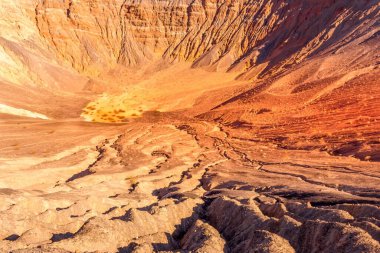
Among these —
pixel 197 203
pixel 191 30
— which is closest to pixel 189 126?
pixel 197 203

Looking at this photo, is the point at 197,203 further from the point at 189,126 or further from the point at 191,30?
the point at 191,30

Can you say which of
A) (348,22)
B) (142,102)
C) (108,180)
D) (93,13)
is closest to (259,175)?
(108,180)

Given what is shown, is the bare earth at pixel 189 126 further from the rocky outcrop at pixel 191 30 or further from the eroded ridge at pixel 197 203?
the rocky outcrop at pixel 191 30

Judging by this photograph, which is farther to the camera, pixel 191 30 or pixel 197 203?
pixel 191 30

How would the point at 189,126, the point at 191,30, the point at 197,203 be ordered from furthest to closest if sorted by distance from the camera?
1. the point at 191,30
2. the point at 189,126
3. the point at 197,203

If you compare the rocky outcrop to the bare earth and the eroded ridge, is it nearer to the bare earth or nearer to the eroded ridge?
the bare earth

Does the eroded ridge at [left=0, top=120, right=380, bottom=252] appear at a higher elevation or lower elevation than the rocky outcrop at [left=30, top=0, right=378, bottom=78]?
lower

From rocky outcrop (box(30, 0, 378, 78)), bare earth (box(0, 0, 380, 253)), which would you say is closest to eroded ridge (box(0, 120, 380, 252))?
bare earth (box(0, 0, 380, 253))

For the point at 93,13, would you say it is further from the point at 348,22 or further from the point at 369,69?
the point at 369,69
